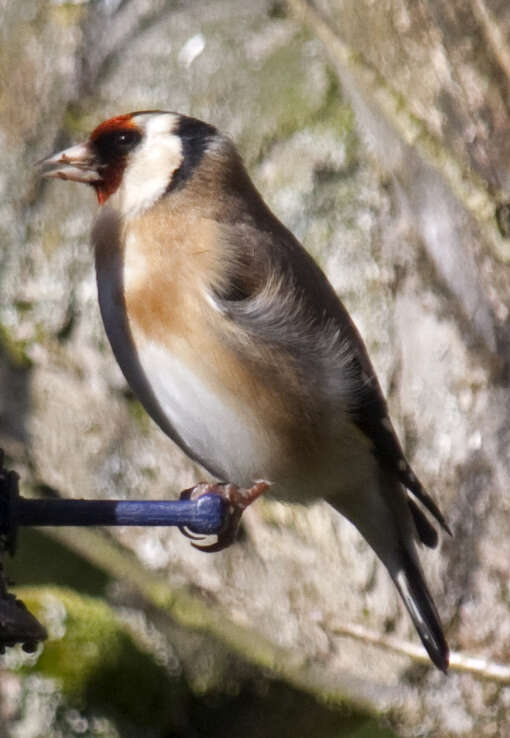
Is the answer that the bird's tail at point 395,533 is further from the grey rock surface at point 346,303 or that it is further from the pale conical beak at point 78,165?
the pale conical beak at point 78,165

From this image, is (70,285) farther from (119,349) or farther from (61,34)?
(119,349)

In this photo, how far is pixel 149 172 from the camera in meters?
2.60

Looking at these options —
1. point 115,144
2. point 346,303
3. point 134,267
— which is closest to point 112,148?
point 115,144

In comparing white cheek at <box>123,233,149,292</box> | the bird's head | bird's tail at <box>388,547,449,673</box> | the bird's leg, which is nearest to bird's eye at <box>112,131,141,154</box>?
the bird's head

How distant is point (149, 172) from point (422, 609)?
1.07 meters

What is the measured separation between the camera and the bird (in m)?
2.36

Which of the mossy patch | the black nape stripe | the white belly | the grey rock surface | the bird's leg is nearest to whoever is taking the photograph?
the white belly

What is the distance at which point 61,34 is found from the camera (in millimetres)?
3812

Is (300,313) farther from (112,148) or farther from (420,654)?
(420,654)

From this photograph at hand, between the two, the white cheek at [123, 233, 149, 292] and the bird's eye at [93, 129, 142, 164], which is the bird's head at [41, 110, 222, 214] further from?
the white cheek at [123, 233, 149, 292]

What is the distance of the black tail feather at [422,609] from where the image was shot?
8.83 ft

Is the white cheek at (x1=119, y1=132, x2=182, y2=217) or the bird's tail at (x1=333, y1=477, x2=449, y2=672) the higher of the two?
the white cheek at (x1=119, y1=132, x2=182, y2=217)

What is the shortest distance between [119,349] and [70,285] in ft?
3.74

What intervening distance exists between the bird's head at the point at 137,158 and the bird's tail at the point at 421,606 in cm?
94
